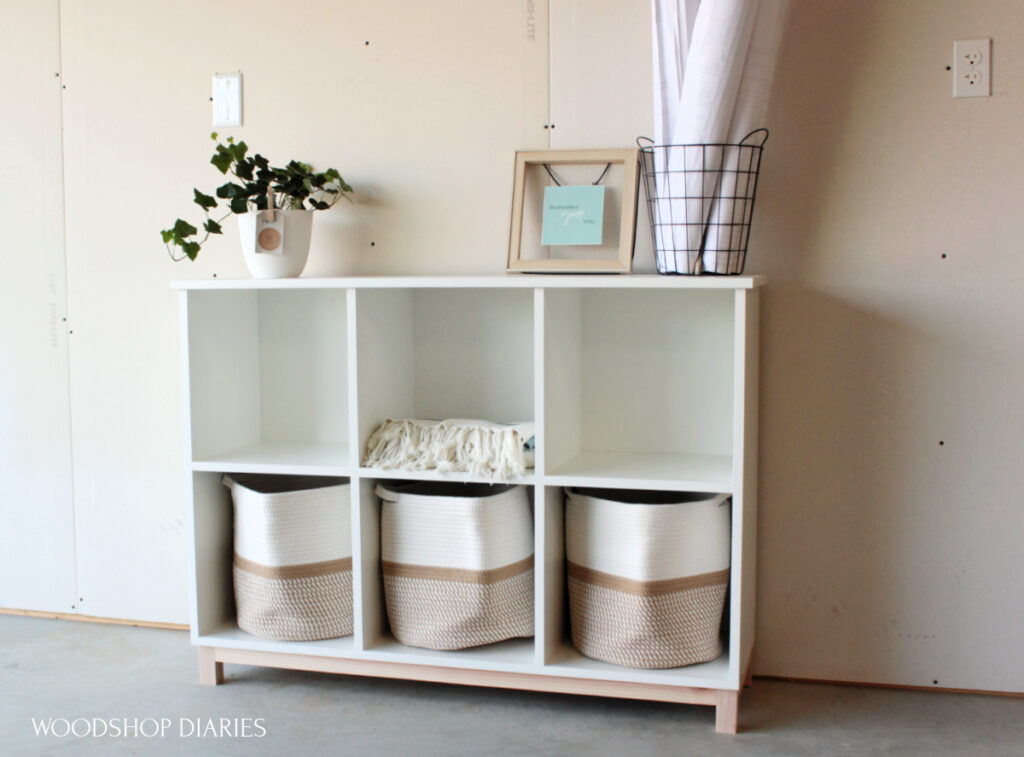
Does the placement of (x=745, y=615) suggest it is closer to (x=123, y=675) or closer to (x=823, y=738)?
(x=823, y=738)

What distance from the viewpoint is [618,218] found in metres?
2.10

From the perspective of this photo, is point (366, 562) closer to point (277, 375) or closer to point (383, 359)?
point (383, 359)

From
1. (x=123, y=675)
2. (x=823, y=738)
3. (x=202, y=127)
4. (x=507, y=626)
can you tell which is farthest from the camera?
(x=202, y=127)

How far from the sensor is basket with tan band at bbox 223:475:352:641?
204 centimetres

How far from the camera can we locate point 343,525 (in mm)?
2072

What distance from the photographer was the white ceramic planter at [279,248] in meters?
2.08

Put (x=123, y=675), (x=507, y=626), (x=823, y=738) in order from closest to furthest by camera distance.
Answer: (x=823, y=738), (x=507, y=626), (x=123, y=675)

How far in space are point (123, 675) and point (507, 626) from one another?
0.90 m

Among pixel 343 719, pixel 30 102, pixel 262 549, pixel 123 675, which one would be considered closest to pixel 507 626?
pixel 343 719

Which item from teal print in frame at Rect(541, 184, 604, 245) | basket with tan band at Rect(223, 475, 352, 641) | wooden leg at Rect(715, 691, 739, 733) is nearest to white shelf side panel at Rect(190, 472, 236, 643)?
basket with tan band at Rect(223, 475, 352, 641)

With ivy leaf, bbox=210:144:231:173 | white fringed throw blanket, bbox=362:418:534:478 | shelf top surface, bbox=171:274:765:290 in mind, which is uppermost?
ivy leaf, bbox=210:144:231:173

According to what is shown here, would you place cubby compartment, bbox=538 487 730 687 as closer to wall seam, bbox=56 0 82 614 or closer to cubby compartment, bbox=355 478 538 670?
cubby compartment, bbox=355 478 538 670

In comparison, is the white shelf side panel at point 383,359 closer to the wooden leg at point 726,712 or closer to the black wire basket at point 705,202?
the black wire basket at point 705,202

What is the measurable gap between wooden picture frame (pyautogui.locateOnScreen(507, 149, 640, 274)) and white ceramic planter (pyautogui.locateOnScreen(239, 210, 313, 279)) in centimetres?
46
